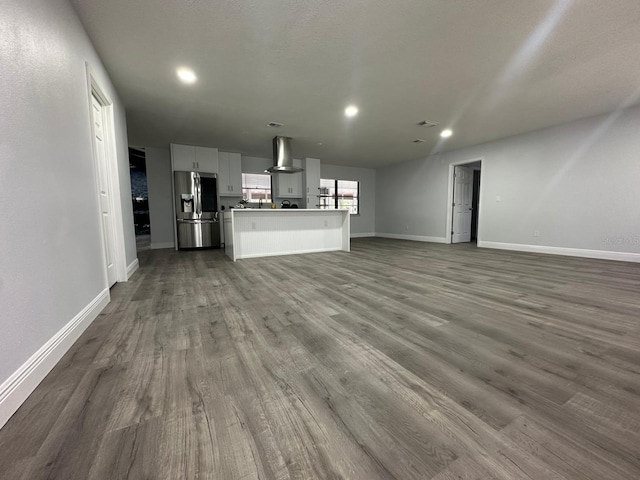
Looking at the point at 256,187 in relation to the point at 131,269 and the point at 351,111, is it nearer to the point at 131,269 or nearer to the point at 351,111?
the point at 351,111

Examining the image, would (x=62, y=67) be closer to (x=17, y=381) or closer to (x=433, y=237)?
(x=17, y=381)

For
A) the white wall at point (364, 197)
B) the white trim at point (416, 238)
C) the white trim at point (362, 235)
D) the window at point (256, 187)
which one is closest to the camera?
the white trim at point (416, 238)

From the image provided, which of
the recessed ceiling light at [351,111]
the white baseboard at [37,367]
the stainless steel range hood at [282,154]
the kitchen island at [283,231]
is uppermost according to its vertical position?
the recessed ceiling light at [351,111]

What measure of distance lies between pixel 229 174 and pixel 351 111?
377 centimetres

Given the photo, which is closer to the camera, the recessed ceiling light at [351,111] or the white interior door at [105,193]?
the white interior door at [105,193]

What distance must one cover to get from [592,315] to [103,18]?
4.53 metres

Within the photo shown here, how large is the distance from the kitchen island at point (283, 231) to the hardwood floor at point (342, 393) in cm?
231

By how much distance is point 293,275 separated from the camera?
3.28m

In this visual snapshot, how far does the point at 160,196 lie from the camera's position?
6.31 metres

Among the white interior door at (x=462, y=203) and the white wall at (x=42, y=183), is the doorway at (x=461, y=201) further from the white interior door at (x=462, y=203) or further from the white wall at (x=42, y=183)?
the white wall at (x=42, y=183)

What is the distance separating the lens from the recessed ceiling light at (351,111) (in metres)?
3.86

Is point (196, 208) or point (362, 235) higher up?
point (196, 208)

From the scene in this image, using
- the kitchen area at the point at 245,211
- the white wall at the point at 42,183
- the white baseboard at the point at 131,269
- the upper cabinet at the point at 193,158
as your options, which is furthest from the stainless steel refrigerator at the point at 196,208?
the white wall at the point at 42,183

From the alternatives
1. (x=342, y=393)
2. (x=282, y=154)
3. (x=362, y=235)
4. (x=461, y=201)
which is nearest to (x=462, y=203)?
(x=461, y=201)
